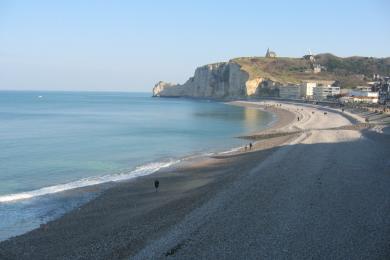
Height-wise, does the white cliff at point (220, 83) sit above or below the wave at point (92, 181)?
above

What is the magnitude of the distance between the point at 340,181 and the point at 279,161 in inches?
223

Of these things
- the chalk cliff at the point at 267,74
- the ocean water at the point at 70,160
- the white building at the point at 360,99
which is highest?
the chalk cliff at the point at 267,74

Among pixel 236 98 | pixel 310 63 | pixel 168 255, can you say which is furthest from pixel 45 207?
pixel 310 63

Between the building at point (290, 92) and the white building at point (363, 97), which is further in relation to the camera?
the building at point (290, 92)

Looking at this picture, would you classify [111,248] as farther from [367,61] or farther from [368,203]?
[367,61]

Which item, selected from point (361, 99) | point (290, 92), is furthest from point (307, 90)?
point (361, 99)

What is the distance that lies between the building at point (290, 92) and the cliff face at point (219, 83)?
30.6ft

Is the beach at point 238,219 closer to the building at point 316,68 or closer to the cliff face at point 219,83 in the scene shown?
the cliff face at point 219,83

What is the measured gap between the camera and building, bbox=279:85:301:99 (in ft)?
406

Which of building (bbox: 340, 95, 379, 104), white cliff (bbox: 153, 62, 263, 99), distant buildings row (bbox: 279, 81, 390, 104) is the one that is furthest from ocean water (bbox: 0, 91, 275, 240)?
white cliff (bbox: 153, 62, 263, 99)

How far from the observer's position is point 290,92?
12606cm

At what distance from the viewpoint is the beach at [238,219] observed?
1164 centimetres

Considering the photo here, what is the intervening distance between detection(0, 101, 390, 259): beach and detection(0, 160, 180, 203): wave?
1.69 metres

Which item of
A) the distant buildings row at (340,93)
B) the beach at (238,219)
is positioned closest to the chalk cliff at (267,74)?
the distant buildings row at (340,93)
